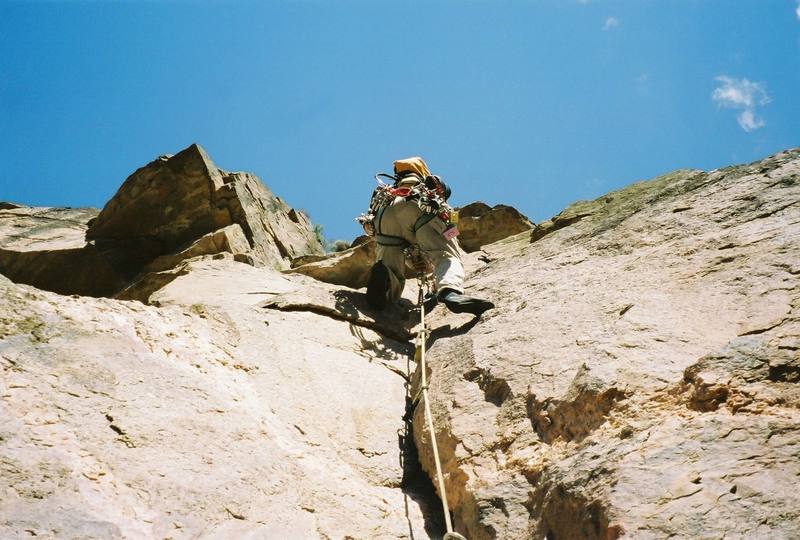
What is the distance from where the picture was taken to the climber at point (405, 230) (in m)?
6.45

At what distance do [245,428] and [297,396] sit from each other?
0.71 metres

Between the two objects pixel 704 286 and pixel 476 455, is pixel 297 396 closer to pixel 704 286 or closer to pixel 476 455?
pixel 476 455

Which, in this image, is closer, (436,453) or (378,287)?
(436,453)

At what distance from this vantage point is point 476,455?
151 inches

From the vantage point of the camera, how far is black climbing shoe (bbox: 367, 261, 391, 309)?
655 centimetres

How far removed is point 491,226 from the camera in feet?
32.2

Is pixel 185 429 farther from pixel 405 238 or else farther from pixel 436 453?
pixel 405 238

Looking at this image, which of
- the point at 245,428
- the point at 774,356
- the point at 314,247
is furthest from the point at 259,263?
the point at 774,356

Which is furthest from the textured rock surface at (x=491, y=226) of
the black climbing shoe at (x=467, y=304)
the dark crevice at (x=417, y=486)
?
the dark crevice at (x=417, y=486)

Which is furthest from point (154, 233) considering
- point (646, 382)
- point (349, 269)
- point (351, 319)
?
point (646, 382)

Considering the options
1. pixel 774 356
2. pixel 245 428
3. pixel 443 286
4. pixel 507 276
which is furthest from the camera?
pixel 507 276

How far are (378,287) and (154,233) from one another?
15.8 ft

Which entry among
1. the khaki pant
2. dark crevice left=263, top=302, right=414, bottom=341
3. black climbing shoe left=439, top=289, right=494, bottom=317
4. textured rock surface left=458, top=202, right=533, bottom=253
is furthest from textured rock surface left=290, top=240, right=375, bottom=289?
black climbing shoe left=439, top=289, right=494, bottom=317

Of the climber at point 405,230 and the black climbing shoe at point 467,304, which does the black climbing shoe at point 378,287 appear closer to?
the climber at point 405,230
